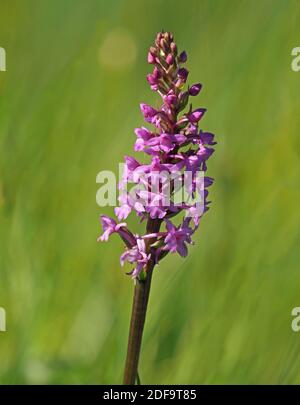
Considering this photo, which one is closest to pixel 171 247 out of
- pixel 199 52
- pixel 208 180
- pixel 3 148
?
pixel 208 180

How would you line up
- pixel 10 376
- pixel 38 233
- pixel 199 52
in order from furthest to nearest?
pixel 199 52 < pixel 38 233 < pixel 10 376

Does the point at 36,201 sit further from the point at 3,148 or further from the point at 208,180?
the point at 208,180

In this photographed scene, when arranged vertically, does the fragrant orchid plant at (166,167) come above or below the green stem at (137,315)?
above

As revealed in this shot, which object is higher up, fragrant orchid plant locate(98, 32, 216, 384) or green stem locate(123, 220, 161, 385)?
fragrant orchid plant locate(98, 32, 216, 384)

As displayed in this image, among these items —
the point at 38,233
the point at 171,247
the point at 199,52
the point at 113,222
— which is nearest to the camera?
the point at 171,247

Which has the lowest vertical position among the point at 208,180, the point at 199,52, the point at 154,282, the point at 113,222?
the point at 154,282

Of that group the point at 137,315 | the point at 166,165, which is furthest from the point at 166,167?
the point at 137,315

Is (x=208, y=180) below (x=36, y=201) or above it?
above
